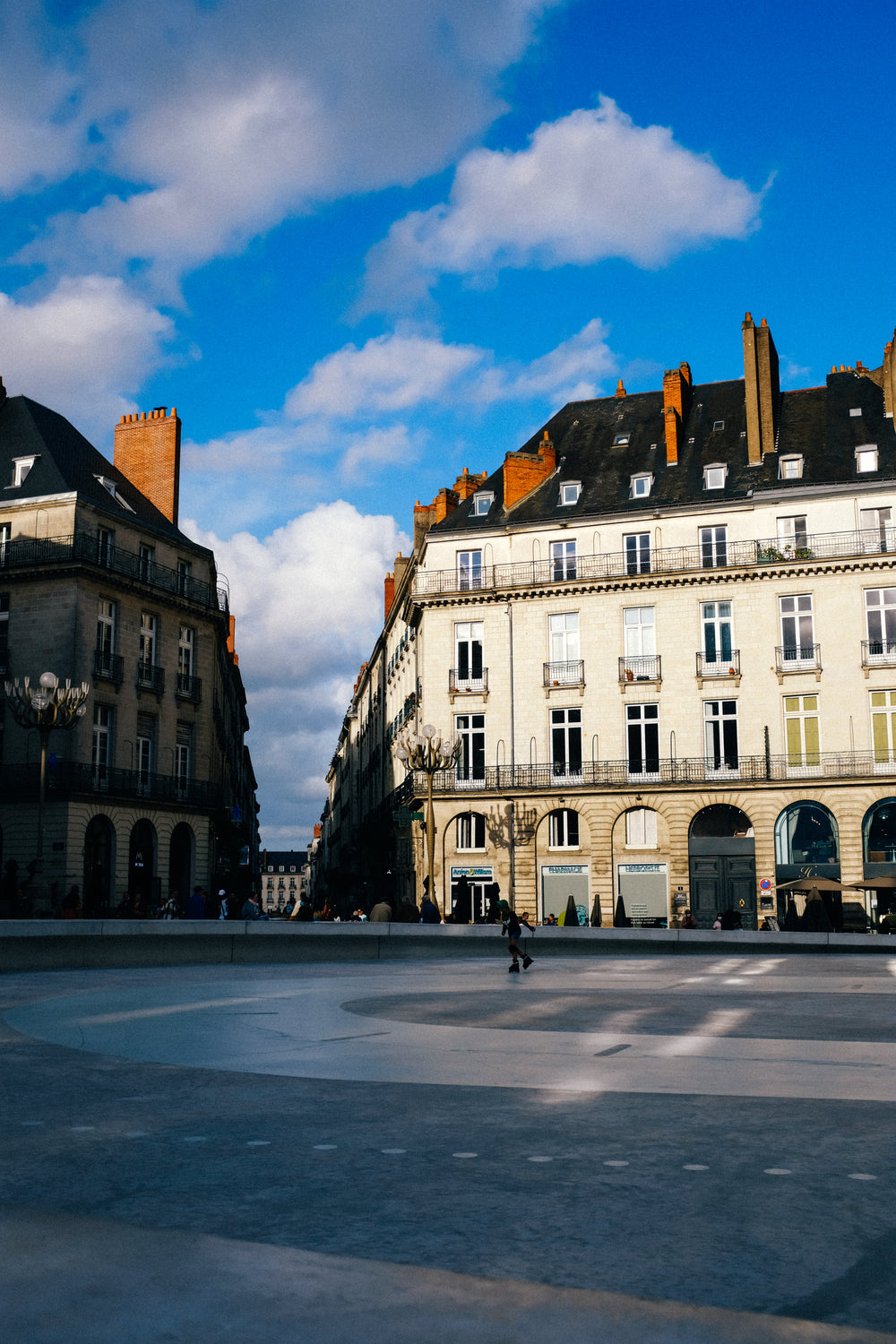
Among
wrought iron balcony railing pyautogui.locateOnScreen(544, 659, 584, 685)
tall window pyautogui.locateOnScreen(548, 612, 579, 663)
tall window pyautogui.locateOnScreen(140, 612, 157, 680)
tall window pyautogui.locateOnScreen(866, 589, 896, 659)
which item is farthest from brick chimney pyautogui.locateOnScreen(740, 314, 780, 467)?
tall window pyautogui.locateOnScreen(140, 612, 157, 680)

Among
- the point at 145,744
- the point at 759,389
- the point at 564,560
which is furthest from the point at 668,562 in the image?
the point at 145,744

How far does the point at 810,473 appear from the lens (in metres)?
46.5

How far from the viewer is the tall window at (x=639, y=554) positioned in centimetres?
4781

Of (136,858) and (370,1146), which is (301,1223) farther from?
(136,858)

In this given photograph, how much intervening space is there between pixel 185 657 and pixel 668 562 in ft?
61.8

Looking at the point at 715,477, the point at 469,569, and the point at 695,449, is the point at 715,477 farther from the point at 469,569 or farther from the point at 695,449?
the point at 469,569

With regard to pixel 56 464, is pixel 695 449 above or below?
above

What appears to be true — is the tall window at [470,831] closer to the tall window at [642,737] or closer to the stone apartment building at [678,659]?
the stone apartment building at [678,659]

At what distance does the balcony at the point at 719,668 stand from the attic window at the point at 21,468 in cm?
2532

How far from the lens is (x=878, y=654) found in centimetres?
4406

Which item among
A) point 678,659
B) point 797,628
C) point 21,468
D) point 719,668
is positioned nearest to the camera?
point 797,628

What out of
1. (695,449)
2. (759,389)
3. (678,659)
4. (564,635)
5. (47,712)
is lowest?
(47,712)

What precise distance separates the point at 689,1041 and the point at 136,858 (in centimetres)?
3730

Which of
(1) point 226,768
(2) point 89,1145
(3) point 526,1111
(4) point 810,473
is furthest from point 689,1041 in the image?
(1) point 226,768
